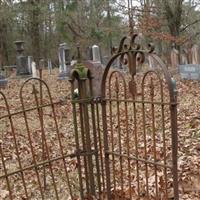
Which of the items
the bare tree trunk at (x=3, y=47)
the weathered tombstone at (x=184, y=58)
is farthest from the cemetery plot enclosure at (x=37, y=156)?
the bare tree trunk at (x=3, y=47)

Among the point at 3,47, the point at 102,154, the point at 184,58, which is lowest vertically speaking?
the point at 102,154

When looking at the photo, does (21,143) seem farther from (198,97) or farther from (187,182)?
(198,97)

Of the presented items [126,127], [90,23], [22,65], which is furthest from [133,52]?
[90,23]

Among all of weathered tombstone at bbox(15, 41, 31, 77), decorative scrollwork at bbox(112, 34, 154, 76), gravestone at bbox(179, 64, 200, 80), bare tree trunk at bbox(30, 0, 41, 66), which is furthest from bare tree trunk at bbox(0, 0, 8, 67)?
decorative scrollwork at bbox(112, 34, 154, 76)

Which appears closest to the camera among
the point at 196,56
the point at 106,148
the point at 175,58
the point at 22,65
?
the point at 106,148

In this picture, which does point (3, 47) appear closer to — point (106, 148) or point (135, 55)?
point (106, 148)

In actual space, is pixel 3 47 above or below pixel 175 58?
above

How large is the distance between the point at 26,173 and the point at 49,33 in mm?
30708

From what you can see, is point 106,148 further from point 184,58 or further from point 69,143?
point 184,58

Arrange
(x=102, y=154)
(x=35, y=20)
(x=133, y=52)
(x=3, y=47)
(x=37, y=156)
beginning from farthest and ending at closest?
(x=3, y=47) < (x=35, y=20) < (x=37, y=156) < (x=102, y=154) < (x=133, y=52)

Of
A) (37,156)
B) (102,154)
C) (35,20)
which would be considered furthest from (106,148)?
(35,20)

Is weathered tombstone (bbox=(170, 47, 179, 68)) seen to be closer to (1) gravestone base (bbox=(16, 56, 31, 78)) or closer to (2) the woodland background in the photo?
(2) the woodland background

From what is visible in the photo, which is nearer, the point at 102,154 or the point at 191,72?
the point at 102,154

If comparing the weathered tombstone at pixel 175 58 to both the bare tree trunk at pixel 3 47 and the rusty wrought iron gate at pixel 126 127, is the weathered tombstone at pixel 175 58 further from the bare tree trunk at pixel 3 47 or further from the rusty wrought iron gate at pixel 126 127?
the bare tree trunk at pixel 3 47
